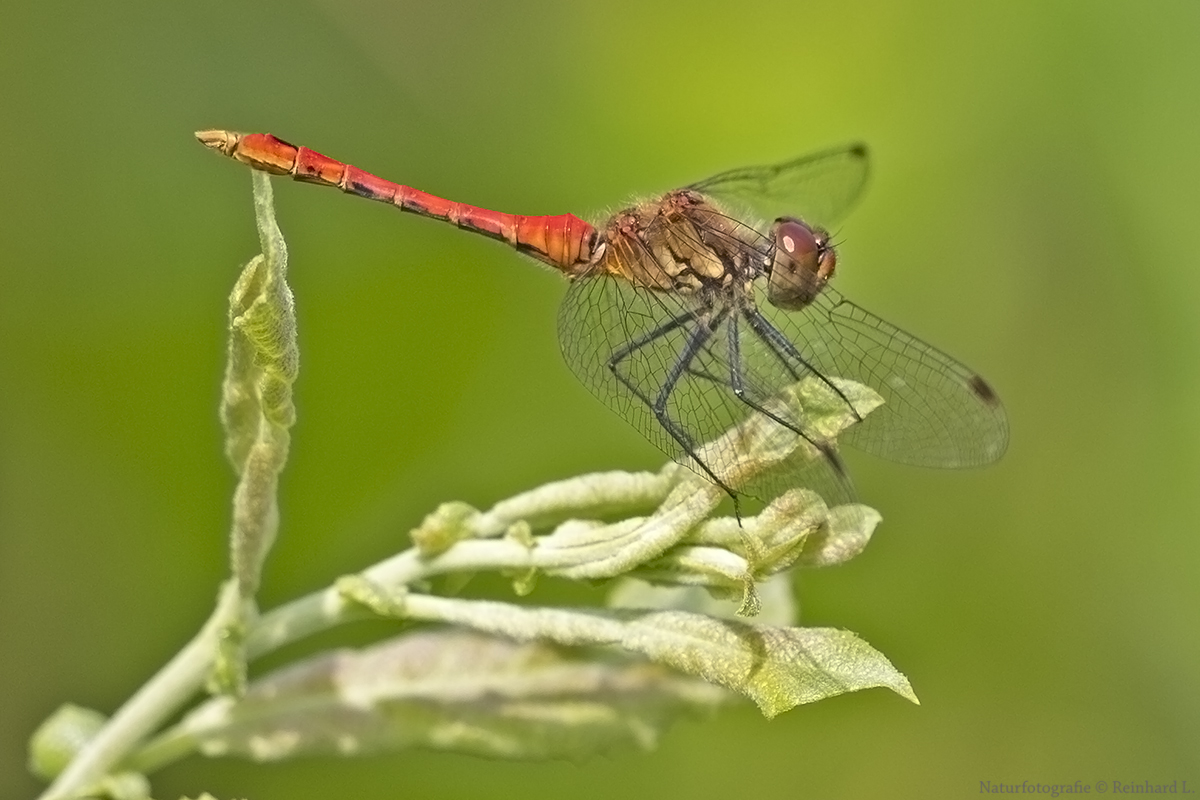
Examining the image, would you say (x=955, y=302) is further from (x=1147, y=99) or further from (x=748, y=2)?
(x=748, y=2)

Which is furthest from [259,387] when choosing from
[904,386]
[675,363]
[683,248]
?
[904,386]

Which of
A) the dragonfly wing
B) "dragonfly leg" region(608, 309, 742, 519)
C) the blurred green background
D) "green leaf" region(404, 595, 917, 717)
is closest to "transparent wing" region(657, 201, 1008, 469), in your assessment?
the dragonfly wing

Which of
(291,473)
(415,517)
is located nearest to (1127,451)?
(415,517)

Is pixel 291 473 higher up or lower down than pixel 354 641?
higher up

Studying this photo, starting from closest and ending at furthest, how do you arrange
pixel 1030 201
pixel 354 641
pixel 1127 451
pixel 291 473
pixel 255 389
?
1. pixel 255 389
2. pixel 354 641
3. pixel 291 473
4. pixel 1127 451
5. pixel 1030 201

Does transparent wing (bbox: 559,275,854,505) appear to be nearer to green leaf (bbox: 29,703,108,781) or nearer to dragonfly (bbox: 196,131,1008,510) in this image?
dragonfly (bbox: 196,131,1008,510)

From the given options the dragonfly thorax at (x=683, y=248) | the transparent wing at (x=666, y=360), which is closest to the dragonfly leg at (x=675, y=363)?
the transparent wing at (x=666, y=360)
